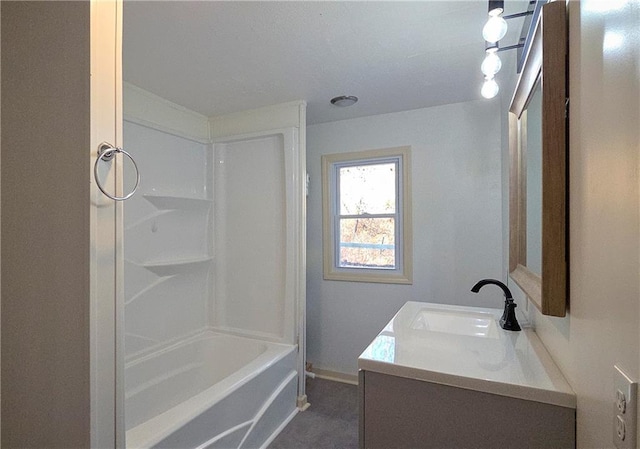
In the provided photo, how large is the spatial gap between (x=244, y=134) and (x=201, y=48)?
3.09 feet

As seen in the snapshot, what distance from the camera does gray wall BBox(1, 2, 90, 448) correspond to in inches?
28.2

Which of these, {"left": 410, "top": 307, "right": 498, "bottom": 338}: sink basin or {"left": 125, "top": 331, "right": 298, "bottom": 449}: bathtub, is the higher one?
{"left": 410, "top": 307, "right": 498, "bottom": 338}: sink basin

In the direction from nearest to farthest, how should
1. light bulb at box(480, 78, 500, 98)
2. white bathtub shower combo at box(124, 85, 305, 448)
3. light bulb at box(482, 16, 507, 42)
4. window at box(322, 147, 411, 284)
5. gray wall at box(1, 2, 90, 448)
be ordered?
1. gray wall at box(1, 2, 90, 448)
2. light bulb at box(482, 16, 507, 42)
3. light bulb at box(480, 78, 500, 98)
4. white bathtub shower combo at box(124, 85, 305, 448)
5. window at box(322, 147, 411, 284)

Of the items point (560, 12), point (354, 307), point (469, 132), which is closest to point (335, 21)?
point (560, 12)

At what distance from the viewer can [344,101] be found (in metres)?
2.31

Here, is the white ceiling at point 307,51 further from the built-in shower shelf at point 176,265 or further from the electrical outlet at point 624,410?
the electrical outlet at point 624,410

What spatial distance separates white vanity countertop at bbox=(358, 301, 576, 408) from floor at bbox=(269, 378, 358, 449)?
1.11 meters

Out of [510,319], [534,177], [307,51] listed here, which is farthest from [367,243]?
[534,177]

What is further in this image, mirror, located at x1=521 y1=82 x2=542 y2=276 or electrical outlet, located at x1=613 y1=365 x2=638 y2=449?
mirror, located at x1=521 y1=82 x2=542 y2=276

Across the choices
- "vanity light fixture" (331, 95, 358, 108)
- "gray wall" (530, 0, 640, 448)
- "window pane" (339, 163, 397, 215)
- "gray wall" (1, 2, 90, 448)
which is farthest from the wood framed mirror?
"window pane" (339, 163, 397, 215)

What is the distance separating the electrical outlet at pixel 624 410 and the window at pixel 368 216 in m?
1.95

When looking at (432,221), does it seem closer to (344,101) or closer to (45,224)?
(344,101)

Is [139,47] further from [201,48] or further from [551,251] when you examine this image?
[551,251]

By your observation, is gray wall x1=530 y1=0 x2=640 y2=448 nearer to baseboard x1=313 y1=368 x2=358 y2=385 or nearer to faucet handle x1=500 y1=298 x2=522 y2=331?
faucet handle x1=500 y1=298 x2=522 y2=331
